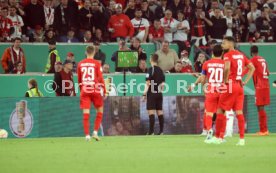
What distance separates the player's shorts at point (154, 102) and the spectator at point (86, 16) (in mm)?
4961

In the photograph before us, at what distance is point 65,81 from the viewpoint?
2744 centimetres

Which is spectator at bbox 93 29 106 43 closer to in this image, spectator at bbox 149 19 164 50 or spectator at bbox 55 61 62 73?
spectator at bbox 149 19 164 50

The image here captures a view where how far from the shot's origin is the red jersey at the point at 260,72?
24.7 m

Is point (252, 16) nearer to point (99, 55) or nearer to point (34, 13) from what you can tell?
point (99, 55)

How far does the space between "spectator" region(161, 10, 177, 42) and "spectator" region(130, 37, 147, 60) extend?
Answer: 1.55 meters

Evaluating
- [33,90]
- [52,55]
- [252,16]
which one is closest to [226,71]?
[33,90]

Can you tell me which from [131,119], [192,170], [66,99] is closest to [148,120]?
[131,119]

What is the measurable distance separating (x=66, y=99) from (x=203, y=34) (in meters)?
7.41

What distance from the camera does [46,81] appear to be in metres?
28.8

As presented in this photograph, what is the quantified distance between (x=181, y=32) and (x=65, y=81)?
555 cm

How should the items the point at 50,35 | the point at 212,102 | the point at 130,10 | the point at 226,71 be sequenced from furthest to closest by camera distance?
the point at 130,10 → the point at 50,35 → the point at 212,102 → the point at 226,71

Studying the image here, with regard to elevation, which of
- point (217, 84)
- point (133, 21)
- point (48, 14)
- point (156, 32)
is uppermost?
point (48, 14)

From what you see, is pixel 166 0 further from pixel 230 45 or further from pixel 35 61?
pixel 230 45

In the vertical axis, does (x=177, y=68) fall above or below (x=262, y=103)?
above
